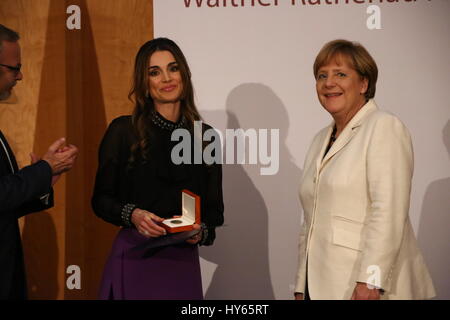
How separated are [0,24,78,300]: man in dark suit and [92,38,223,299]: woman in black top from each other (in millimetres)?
276

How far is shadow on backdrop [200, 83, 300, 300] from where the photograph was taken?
305cm

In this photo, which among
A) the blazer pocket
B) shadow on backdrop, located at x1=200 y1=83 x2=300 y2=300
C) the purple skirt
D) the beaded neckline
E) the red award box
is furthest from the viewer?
shadow on backdrop, located at x1=200 y1=83 x2=300 y2=300

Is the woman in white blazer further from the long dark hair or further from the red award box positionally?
the long dark hair

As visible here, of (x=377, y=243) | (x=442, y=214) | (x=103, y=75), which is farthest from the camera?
(x=103, y=75)

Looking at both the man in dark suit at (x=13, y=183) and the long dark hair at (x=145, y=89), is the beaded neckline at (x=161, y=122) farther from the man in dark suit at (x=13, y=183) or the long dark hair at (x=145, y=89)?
the man in dark suit at (x=13, y=183)

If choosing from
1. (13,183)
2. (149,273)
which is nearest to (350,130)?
(149,273)

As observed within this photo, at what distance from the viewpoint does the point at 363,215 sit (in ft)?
6.77

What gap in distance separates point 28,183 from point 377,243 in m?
1.42

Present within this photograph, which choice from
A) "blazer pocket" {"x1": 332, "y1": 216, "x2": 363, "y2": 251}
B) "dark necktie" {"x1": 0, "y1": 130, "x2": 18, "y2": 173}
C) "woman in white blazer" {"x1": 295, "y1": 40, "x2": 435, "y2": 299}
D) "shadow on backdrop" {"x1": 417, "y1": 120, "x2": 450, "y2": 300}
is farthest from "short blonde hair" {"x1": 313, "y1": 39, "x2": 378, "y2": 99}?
"dark necktie" {"x1": 0, "y1": 130, "x2": 18, "y2": 173}

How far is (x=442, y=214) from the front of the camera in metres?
2.93

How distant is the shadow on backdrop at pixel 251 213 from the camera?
10.0 ft

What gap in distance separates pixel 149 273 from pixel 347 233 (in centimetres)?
93

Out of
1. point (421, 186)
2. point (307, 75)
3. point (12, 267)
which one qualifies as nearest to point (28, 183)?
point (12, 267)
